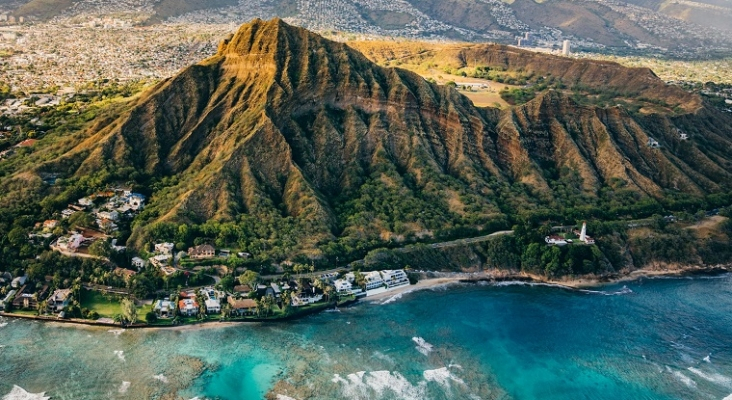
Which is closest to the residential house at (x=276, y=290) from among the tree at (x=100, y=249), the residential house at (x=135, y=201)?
the tree at (x=100, y=249)

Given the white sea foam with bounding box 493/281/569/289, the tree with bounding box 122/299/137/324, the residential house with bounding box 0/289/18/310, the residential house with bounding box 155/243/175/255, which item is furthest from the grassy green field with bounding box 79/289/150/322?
the white sea foam with bounding box 493/281/569/289

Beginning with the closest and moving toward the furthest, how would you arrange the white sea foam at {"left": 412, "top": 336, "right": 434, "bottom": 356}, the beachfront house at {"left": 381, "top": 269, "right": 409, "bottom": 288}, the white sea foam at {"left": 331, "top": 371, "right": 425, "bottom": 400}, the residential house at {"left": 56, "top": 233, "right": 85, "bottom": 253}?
the white sea foam at {"left": 331, "top": 371, "right": 425, "bottom": 400} → the white sea foam at {"left": 412, "top": 336, "right": 434, "bottom": 356} → the residential house at {"left": 56, "top": 233, "right": 85, "bottom": 253} → the beachfront house at {"left": 381, "top": 269, "right": 409, "bottom": 288}

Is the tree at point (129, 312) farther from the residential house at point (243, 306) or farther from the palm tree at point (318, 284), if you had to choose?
the palm tree at point (318, 284)

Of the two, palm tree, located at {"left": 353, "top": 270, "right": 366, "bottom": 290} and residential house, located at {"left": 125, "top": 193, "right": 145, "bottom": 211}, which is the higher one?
residential house, located at {"left": 125, "top": 193, "right": 145, "bottom": 211}

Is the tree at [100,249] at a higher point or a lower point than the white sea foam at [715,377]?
higher

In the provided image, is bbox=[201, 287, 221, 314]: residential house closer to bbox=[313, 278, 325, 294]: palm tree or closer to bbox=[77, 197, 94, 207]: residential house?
bbox=[313, 278, 325, 294]: palm tree

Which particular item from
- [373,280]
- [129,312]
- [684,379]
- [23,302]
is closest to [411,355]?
[373,280]

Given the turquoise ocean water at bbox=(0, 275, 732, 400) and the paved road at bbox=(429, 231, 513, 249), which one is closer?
the turquoise ocean water at bbox=(0, 275, 732, 400)
